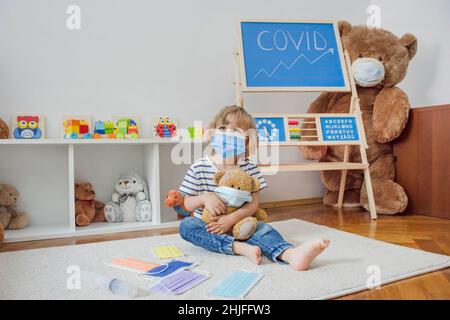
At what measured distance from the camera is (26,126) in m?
1.75

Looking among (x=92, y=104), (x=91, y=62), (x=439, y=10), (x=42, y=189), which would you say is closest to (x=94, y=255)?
(x=42, y=189)

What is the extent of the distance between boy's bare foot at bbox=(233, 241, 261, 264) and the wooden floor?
0.98ft

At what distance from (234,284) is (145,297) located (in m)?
0.22

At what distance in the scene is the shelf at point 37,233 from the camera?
62.2 inches

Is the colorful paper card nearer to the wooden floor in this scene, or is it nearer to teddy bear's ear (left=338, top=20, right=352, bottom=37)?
the wooden floor

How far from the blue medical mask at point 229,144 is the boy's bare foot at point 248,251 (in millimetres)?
303

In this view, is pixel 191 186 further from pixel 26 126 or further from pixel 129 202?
pixel 26 126

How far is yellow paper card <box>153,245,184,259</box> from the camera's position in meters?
1.25

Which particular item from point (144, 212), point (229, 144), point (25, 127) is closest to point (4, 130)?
point (25, 127)

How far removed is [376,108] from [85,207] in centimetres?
164

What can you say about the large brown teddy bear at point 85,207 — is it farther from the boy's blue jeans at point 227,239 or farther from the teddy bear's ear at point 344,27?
the teddy bear's ear at point 344,27

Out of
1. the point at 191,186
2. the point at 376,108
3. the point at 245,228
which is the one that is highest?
the point at 376,108

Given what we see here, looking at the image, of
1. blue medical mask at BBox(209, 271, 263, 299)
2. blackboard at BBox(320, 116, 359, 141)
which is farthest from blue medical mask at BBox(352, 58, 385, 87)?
blue medical mask at BBox(209, 271, 263, 299)
